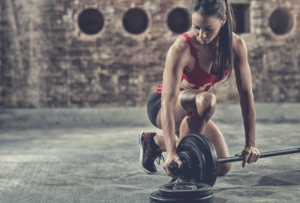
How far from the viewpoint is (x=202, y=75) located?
88.1 inches

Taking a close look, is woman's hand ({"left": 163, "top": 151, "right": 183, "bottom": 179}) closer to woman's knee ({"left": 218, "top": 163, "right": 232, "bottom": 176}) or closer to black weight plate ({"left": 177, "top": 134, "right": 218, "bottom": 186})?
black weight plate ({"left": 177, "top": 134, "right": 218, "bottom": 186})

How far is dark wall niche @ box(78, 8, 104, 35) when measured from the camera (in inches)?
279

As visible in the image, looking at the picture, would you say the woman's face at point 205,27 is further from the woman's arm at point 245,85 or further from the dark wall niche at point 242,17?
the dark wall niche at point 242,17

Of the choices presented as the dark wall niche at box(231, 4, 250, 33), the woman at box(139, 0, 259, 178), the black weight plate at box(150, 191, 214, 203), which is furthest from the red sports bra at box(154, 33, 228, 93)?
the dark wall niche at box(231, 4, 250, 33)

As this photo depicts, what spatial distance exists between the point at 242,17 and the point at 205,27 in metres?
5.72

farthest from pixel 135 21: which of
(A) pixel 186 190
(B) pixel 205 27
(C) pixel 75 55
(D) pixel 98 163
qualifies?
(A) pixel 186 190

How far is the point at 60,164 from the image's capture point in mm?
→ 3031

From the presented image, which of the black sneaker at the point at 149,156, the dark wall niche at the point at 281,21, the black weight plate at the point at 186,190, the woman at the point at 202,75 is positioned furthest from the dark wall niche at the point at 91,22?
the black weight plate at the point at 186,190

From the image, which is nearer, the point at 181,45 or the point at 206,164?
the point at 206,164

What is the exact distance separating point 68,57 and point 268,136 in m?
3.82

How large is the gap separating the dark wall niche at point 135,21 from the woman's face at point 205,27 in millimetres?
5164

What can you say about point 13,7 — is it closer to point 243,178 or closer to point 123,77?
point 123,77

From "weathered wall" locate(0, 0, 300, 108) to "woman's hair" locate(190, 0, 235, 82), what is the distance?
4507mm

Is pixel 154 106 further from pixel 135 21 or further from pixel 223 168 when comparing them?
pixel 135 21
